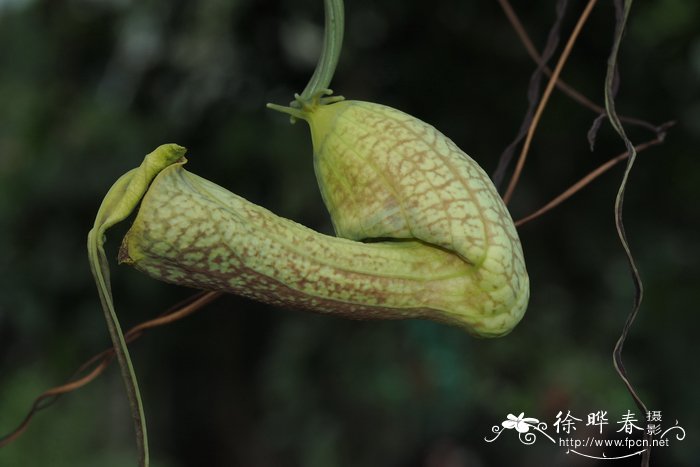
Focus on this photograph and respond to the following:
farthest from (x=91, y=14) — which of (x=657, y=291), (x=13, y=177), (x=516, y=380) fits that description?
(x=657, y=291)

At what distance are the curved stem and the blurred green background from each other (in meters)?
1.15

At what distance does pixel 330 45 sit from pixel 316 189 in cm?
127

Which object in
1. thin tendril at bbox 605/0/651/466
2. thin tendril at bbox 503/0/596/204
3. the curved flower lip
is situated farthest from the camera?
the curved flower lip

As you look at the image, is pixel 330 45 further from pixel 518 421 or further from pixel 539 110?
pixel 518 421

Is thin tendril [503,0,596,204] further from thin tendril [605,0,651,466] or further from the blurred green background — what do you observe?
the blurred green background

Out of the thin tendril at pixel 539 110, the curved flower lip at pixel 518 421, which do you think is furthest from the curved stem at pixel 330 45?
the curved flower lip at pixel 518 421

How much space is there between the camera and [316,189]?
2117 millimetres

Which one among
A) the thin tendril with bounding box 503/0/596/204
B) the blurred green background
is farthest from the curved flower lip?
the thin tendril with bounding box 503/0/596/204

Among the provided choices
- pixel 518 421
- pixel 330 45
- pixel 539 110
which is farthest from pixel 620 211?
pixel 518 421

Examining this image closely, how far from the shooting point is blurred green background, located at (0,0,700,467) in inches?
79.0

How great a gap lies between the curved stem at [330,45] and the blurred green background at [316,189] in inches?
45.4

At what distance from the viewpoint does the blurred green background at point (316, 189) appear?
2.01 meters

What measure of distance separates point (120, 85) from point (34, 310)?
0.65 meters

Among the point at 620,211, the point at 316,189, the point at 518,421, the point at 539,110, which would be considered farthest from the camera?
the point at 316,189
